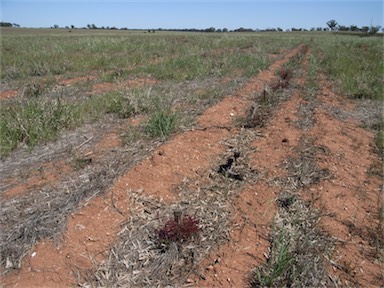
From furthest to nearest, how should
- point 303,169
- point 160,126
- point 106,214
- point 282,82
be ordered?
point 282,82, point 160,126, point 303,169, point 106,214

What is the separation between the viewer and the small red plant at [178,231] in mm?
2477

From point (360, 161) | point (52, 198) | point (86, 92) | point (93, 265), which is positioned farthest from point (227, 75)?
point (93, 265)

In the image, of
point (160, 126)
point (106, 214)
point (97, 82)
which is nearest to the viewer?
point (106, 214)

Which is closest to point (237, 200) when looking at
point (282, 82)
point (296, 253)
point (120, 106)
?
point (296, 253)

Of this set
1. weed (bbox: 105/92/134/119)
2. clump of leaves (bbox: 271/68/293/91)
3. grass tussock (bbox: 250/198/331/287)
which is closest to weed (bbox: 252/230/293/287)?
grass tussock (bbox: 250/198/331/287)

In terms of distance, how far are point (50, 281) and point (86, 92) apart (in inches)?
239

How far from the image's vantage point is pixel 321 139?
4461mm

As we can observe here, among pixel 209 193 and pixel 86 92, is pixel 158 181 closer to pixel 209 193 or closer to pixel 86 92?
pixel 209 193

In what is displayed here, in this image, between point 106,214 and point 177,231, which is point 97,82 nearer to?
point 106,214

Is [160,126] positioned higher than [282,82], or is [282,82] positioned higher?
[160,126]

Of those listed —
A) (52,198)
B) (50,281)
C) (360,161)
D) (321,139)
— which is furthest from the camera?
(321,139)

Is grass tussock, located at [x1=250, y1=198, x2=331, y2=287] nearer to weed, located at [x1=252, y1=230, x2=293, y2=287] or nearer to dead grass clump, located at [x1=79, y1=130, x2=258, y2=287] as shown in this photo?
weed, located at [x1=252, y1=230, x2=293, y2=287]

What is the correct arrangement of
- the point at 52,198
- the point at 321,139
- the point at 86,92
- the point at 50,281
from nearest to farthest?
the point at 50,281, the point at 52,198, the point at 321,139, the point at 86,92

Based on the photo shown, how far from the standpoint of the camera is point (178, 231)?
2.48 meters
